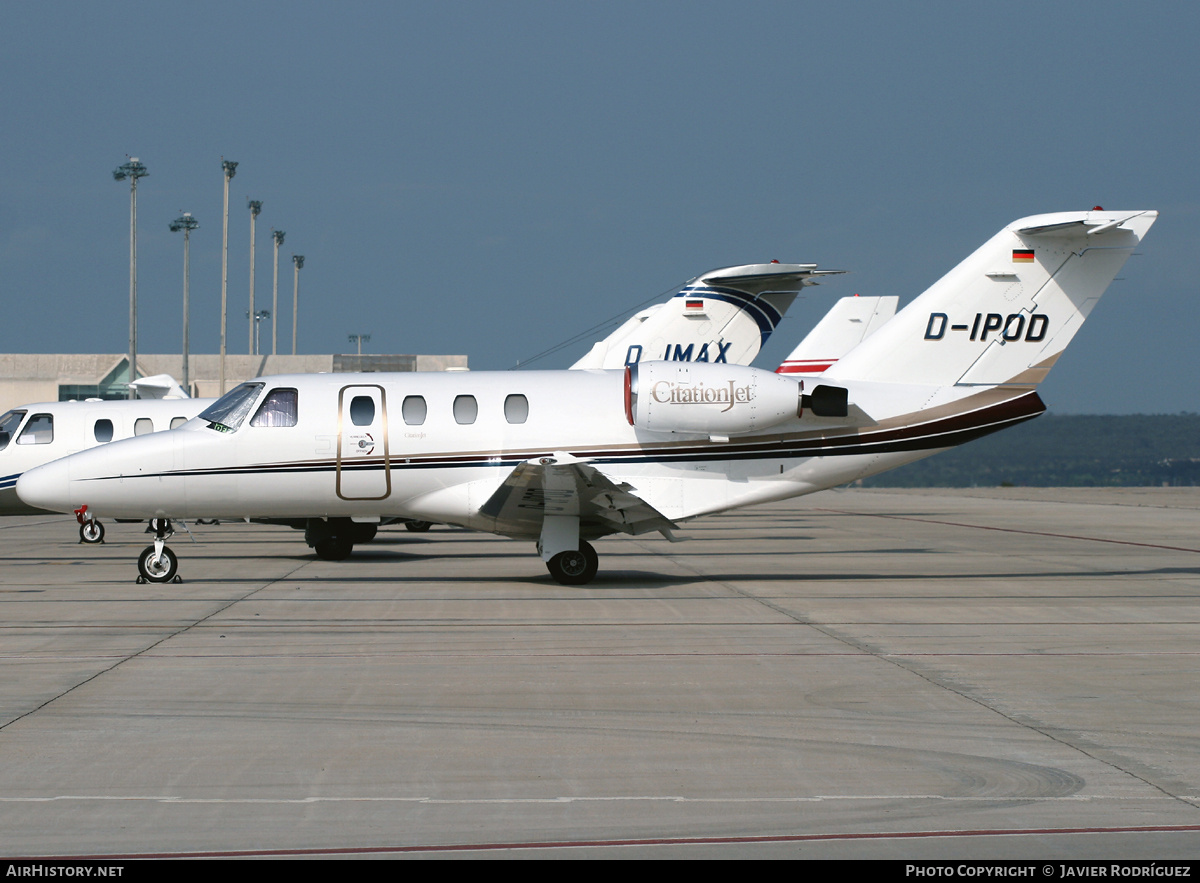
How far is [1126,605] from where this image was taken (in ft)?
44.5

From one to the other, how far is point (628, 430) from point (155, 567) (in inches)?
254

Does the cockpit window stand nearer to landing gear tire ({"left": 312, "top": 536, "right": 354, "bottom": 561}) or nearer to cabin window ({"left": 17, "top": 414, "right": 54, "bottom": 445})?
landing gear tire ({"left": 312, "top": 536, "right": 354, "bottom": 561})

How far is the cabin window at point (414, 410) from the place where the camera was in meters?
16.0

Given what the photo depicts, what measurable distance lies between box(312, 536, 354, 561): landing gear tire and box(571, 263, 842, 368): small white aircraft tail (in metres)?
6.69

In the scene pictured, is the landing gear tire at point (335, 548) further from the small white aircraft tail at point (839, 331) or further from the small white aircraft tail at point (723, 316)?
the small white aircraft tail at point (839, 331)

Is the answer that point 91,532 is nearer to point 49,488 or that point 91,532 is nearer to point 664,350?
point 49,488

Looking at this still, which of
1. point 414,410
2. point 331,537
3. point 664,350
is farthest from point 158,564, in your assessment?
point 664,350

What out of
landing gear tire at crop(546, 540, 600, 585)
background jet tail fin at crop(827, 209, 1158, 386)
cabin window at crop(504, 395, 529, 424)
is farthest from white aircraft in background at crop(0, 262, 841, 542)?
landing gear tire at crop(546, 540, 600, 585)

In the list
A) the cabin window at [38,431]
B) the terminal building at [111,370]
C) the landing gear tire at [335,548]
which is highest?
the terminal building at [111,370]

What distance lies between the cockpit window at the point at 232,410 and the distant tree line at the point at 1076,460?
77345 millimetres

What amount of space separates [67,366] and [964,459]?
68.2 meters

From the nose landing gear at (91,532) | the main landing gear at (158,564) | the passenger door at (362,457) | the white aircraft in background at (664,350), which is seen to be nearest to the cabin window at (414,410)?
the passenger door at (362,457)

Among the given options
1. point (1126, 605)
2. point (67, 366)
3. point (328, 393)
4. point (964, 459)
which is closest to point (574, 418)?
point (328, 393)

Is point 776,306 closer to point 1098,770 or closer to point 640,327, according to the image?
point 640,327
